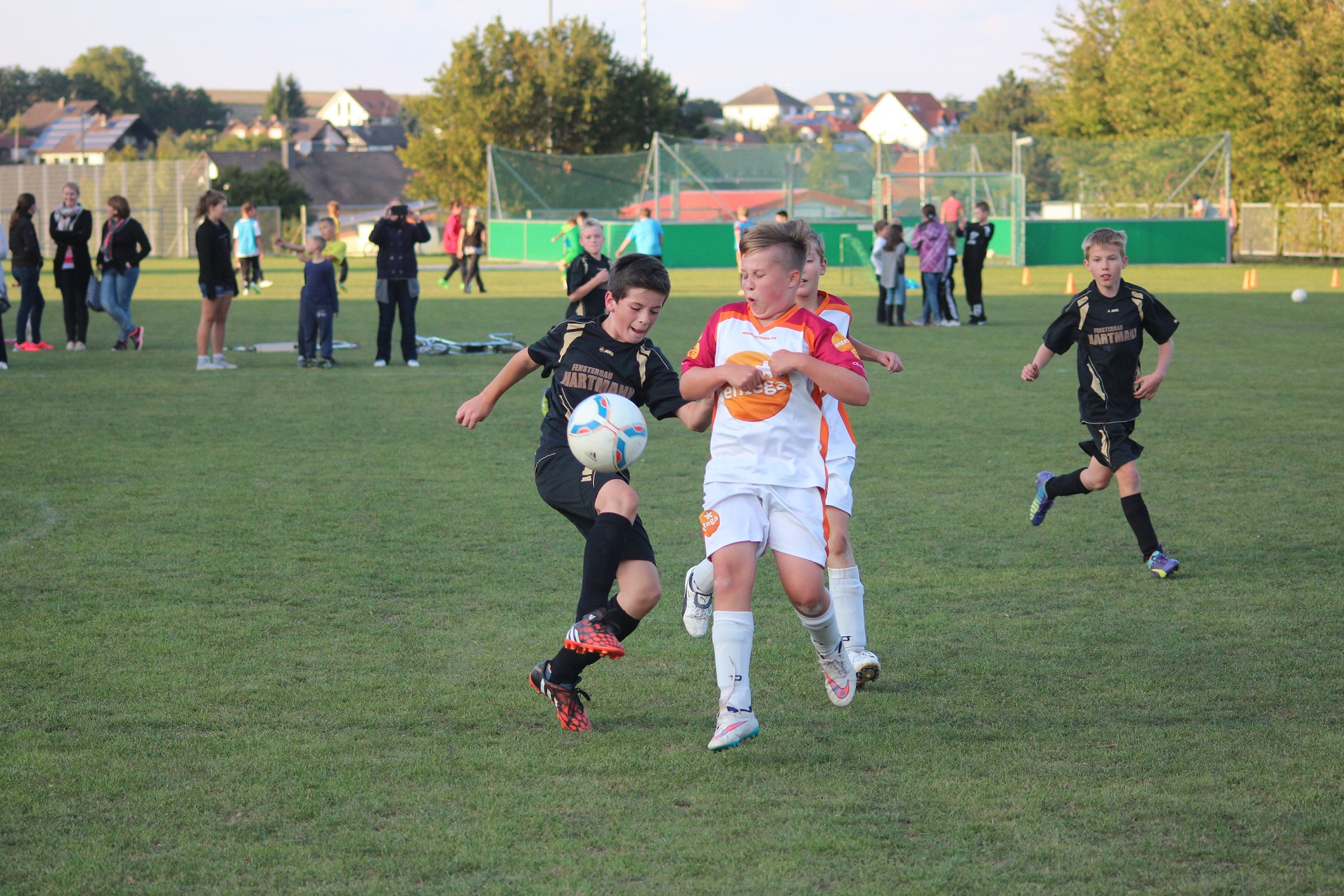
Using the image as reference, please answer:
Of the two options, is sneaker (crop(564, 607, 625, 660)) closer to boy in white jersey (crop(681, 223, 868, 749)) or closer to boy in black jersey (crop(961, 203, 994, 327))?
boy in white jersey (crop(681, 223, 868, 749))

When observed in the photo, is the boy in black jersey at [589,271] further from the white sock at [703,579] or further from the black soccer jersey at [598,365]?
the black soccer jersey at [598,365]

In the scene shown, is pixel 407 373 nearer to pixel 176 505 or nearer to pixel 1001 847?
pixel 176 505

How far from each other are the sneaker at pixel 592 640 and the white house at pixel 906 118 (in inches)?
6562

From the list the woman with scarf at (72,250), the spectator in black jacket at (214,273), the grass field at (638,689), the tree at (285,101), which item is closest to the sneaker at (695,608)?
the grass field at (638,689)

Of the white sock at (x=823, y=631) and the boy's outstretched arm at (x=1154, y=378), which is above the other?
the boy's outstretched arm at (x=1154, y=378)

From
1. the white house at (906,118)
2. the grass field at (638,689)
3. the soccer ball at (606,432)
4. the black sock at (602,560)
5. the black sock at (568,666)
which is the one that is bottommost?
the grass field at (638,689)

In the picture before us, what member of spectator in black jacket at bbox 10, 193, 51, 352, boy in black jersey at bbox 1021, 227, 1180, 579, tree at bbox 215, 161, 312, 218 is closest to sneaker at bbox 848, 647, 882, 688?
boy in black jersey at bbox 1021, 227, 1180, 579

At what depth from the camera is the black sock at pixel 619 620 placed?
14.5ft

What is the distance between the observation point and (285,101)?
186 m

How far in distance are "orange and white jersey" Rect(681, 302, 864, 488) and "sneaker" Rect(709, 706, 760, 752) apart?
748 mm

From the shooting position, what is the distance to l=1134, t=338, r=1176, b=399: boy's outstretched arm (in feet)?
21.7

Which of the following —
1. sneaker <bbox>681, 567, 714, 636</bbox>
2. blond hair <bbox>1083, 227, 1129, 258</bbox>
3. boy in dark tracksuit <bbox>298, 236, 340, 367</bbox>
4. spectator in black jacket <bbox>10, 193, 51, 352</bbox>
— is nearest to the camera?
sneaker <bbox>681, 567, 714, 636</bbox>

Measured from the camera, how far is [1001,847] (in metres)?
3.52

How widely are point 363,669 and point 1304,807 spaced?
10.8ft
